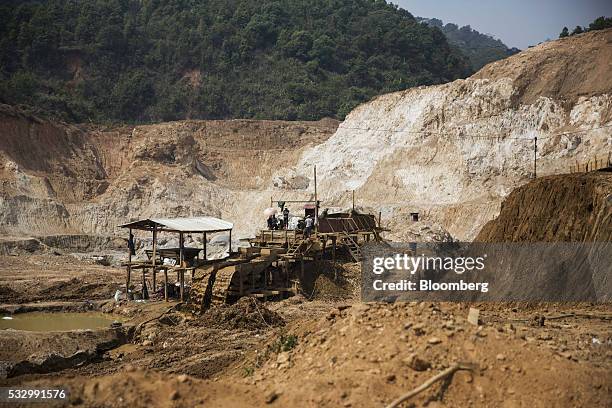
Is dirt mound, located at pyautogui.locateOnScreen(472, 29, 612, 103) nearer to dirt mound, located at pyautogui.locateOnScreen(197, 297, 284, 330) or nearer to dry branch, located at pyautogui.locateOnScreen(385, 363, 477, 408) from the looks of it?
dirt mound, located at pyautogui.locateOnScreen(197, 297, 284, 330)

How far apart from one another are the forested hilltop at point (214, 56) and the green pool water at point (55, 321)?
47149mm

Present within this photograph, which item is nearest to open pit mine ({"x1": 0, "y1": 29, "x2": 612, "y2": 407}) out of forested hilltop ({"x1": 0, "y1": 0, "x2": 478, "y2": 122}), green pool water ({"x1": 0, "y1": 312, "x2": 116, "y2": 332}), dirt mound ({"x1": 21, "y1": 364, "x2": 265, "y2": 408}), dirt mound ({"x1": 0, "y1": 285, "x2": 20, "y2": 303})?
dirt mound ({"x1": 21, "y1": 364, "x2": 265, "y2": 408})

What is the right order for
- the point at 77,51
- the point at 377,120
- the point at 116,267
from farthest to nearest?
1. the point at 77,51
2. the point at 377,120
3. the point at 116,267

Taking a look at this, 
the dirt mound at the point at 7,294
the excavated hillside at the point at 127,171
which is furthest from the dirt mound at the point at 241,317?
the excavated hillside at the point at 127,171

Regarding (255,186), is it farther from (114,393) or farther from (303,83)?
(114,393)

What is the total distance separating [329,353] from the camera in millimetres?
9148

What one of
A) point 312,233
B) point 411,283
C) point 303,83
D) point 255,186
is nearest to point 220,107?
point 303,83

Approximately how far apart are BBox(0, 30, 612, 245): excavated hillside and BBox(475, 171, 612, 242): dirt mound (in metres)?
18.3

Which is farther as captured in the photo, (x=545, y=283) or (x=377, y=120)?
(x=377, y=120)

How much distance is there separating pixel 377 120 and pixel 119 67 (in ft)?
145

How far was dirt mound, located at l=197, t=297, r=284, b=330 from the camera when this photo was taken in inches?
667

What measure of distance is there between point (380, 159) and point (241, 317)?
101 ft

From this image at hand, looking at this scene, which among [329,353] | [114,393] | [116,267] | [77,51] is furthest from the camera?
[77,51]

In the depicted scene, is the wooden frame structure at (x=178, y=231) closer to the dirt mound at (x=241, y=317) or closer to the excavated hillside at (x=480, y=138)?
the dirt mound at (x=241, y=317)
